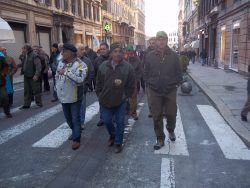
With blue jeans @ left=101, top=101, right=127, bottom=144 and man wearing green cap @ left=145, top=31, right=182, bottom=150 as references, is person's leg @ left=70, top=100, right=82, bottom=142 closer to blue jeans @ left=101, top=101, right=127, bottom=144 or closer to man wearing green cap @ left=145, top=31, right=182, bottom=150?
blue jeans @ left=101, top=101, right=127, bottom=144

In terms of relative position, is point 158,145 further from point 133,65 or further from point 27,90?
point 27,90

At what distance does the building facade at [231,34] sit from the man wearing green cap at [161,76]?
10.5 metres

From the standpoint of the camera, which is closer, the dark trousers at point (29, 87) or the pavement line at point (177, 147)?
the pavement line at point (177, 147)

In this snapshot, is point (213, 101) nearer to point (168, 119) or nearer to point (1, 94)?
point (168, 119)

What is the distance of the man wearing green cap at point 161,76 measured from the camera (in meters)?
4.90

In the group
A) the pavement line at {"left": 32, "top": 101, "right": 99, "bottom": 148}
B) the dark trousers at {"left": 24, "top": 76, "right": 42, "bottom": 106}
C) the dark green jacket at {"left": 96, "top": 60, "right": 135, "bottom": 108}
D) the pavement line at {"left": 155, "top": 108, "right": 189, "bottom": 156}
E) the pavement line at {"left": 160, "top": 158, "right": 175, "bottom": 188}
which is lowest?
the pavement line at {"left": 160, "top": 158, "right": 175, "bottom": 188}

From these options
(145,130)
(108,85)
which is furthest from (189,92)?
(108,85)

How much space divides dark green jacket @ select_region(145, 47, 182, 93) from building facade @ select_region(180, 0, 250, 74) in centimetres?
1051

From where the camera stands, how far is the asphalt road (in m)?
3.95

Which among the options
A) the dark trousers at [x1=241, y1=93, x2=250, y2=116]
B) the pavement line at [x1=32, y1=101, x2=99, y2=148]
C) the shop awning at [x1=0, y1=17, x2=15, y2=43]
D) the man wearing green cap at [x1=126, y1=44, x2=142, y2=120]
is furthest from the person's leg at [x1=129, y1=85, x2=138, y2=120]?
the shop awning at [x1=0, y1=17, x2=15, y2=43]

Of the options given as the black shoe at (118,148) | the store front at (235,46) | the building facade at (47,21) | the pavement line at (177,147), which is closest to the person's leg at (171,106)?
the pavement line at (177,147)

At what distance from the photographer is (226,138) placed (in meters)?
5.75

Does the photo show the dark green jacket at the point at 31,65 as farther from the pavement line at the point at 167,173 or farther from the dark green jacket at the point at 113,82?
the pavement line at the point at 167,173

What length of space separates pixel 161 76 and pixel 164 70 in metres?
0.11
